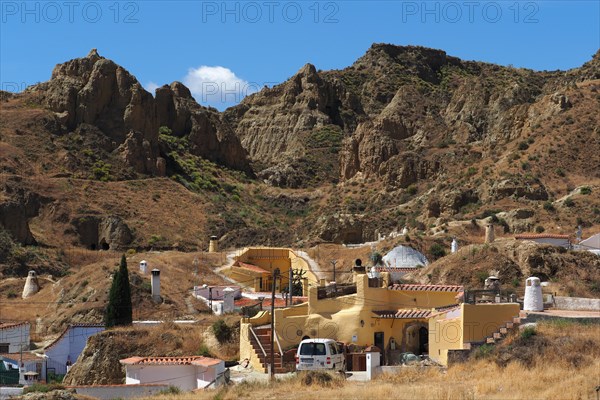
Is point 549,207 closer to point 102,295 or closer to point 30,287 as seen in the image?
point 102,295

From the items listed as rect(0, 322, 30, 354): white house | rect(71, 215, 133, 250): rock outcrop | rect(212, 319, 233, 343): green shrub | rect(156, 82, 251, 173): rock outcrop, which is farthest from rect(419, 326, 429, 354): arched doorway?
rect(156, 82, 251, 173): rock outcrop

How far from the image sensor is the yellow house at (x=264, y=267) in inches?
2111

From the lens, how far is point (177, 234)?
8219 centimetres

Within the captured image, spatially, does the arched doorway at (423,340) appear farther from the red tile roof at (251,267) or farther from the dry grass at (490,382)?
the red tile roof at (251,267)

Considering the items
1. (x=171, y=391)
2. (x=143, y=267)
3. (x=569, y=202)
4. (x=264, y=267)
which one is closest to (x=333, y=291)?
(x=171, y=391)

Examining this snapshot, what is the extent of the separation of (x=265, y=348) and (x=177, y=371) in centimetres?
269

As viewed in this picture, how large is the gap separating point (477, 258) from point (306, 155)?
81.5 m

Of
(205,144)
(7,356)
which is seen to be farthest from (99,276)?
(205,144)

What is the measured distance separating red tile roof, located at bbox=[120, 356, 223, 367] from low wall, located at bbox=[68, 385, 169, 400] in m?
1.08

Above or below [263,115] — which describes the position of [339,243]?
below

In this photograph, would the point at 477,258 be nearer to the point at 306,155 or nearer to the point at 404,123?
the point at 404,123

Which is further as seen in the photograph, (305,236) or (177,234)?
(177,234)

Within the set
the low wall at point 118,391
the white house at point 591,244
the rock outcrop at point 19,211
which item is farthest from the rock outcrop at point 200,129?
the low wall at point 118,391

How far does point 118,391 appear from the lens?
3073 centimetres
